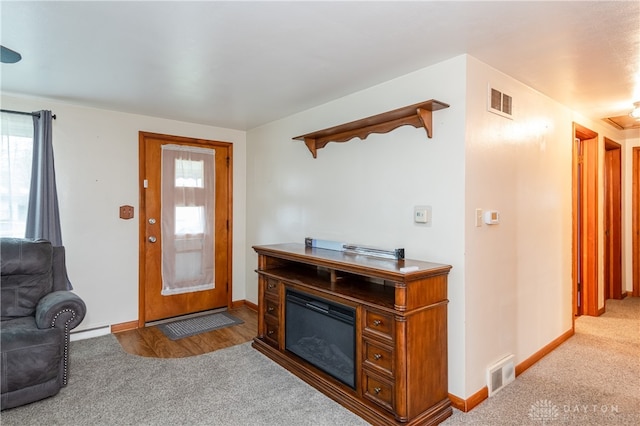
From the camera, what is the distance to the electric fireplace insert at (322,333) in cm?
238

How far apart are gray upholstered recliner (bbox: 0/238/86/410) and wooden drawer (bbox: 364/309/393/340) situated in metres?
2.10

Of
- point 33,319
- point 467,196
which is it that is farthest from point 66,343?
point 467,196

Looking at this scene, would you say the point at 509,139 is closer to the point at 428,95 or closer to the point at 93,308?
the point at 428,95

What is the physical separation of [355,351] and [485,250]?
3.68ft

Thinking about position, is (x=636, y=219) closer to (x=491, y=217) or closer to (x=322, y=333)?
(x=491, y=217)

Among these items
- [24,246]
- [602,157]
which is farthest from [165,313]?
[602,157]

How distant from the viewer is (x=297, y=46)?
2.18m

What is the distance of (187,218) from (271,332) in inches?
73.7

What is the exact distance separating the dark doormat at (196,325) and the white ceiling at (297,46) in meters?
2.37

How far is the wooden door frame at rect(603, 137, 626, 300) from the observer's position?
4766mm

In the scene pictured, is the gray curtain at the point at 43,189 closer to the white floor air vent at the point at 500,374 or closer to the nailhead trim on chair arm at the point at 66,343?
the nailhead trim on chair arm at the point at 66,343

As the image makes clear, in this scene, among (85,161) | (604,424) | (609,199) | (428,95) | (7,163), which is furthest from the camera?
(609,199)

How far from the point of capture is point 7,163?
3135mm

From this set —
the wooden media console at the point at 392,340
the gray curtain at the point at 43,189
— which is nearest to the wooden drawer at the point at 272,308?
the wooden media console at the point at 392,340
